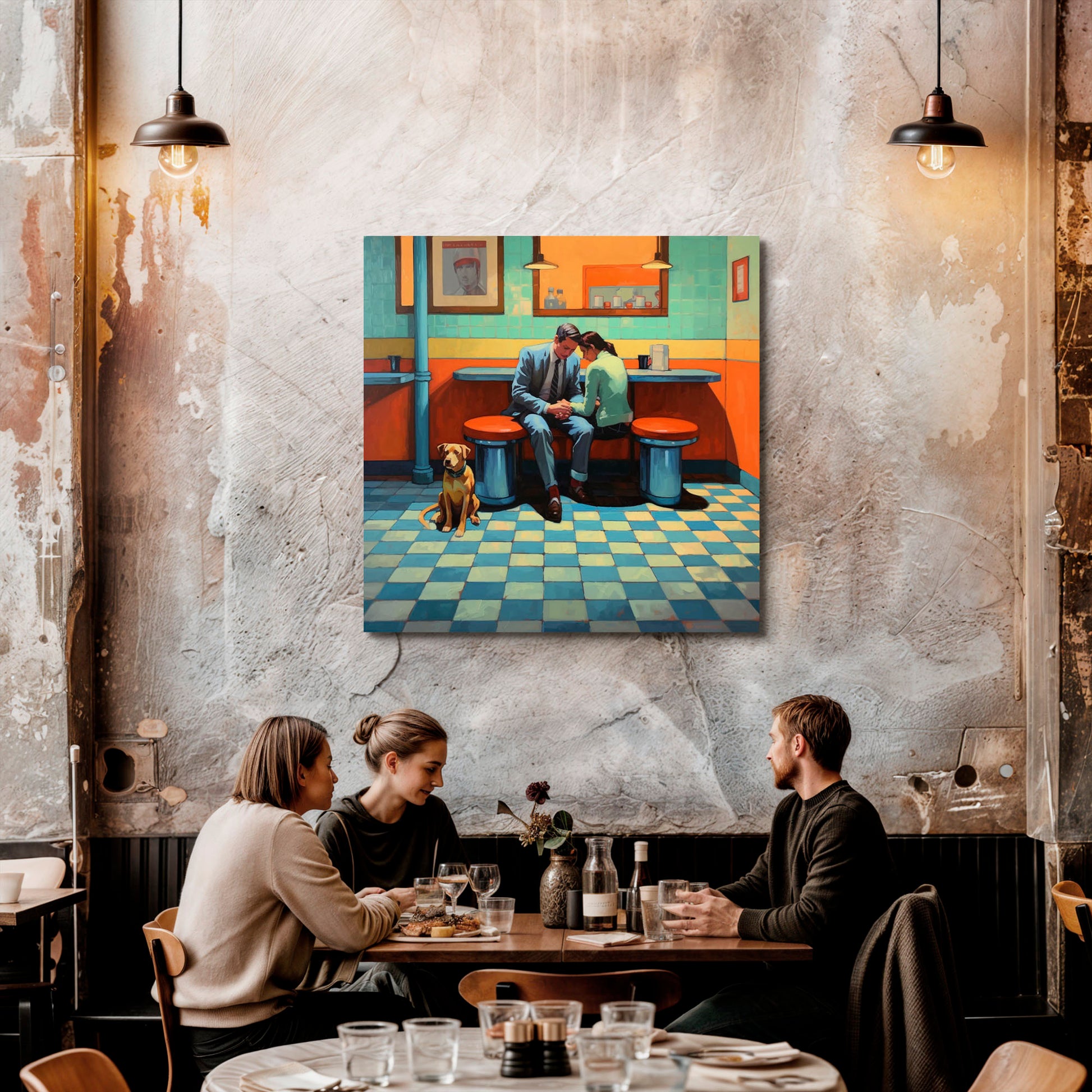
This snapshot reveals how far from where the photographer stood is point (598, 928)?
3326 millimetres

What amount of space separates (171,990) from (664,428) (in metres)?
2.55

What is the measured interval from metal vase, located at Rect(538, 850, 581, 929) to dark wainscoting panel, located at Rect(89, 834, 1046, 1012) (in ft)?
3.09

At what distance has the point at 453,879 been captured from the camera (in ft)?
11.2

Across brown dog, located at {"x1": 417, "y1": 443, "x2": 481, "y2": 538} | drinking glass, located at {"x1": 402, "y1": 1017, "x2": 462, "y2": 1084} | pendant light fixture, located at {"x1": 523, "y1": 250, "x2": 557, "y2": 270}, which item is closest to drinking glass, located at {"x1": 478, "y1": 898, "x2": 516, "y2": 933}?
drinking glass, located at {"x1": 402, "y1": 1017, "x2": 462, "y2": 1084}

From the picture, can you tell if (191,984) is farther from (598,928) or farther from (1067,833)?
(1067,833)

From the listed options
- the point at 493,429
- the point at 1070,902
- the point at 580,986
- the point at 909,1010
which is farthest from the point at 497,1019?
the point at 493,429

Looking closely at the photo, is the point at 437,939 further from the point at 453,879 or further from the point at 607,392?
the point at 607,392

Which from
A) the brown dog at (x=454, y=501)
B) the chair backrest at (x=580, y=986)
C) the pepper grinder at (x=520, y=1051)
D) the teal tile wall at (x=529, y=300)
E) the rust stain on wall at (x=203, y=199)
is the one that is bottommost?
the chair backrest at (x=580, y=986)

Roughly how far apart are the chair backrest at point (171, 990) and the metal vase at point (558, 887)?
972 mm

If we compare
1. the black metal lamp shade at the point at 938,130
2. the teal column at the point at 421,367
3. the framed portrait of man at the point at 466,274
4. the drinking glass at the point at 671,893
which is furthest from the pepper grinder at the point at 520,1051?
the black metal lamp shade at the point at 938,130

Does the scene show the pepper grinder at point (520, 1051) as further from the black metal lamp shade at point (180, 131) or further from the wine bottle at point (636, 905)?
the black metal lamp shade at point (180, 131)

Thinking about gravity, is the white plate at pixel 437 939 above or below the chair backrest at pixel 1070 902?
above

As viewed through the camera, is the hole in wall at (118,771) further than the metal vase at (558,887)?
Yes

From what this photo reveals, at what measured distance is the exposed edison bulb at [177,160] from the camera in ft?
14.6
